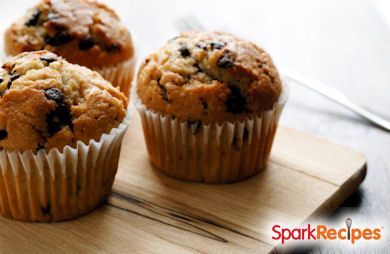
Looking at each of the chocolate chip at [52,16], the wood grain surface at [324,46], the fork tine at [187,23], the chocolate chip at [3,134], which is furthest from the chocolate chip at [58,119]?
the fork tine at [187,23]

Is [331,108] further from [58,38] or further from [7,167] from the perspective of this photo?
[7,167]

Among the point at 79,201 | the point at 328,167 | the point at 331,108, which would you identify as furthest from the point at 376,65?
the point at 79,201

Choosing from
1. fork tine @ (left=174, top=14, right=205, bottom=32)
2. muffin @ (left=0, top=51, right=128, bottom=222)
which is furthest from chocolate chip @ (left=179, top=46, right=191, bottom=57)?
fork tine @ (left=174, top=14, right=205, bottom=32)

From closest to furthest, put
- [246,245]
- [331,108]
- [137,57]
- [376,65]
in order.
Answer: [246,245], [137,57], [331,108], [376,65]

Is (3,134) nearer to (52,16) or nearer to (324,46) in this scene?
(52,16)

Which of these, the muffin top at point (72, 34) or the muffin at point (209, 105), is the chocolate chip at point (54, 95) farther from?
the muffin top at point (72, 34)

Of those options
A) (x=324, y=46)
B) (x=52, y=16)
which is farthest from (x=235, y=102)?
(x=324, y=46)
